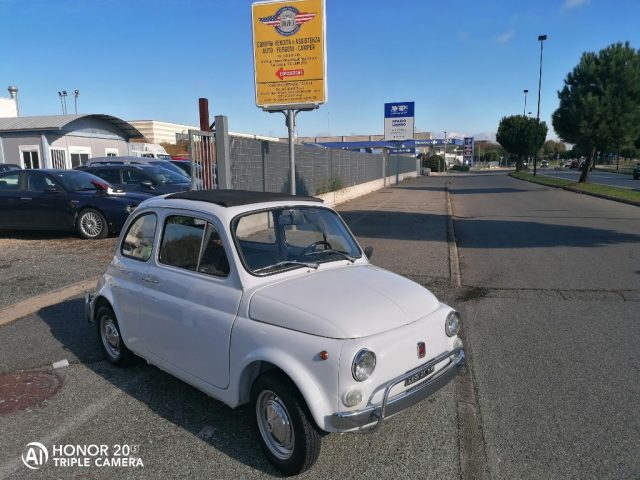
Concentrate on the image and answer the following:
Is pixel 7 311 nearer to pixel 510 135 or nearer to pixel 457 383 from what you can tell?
pixel 457 383

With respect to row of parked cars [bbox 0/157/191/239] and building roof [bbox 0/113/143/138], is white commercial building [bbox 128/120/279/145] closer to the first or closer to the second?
building roof [bbox 0/113/143/138]

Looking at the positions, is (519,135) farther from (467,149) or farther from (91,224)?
(91,224)

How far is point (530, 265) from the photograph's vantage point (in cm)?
862

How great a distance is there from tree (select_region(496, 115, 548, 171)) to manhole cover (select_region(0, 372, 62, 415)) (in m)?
73.5

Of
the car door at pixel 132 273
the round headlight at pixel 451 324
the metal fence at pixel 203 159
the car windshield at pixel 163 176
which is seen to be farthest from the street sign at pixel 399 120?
the round headlight at pixel 451 324

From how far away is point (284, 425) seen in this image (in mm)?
2912

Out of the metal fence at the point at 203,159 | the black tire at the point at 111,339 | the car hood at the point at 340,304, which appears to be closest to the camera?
the car hood at the point at 340,304

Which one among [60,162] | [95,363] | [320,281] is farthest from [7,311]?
[60,162]

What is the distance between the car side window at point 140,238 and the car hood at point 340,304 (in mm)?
1347

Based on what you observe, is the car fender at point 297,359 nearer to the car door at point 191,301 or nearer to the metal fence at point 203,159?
the car door at point 191,301

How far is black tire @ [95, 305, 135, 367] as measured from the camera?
4328 millimetres

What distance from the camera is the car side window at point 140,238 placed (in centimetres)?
399

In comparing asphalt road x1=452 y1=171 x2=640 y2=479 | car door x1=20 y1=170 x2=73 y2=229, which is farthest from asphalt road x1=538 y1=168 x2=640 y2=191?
car door x1=20 y1=170 x2=73 y2=229

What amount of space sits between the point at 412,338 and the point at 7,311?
17.4 ft
